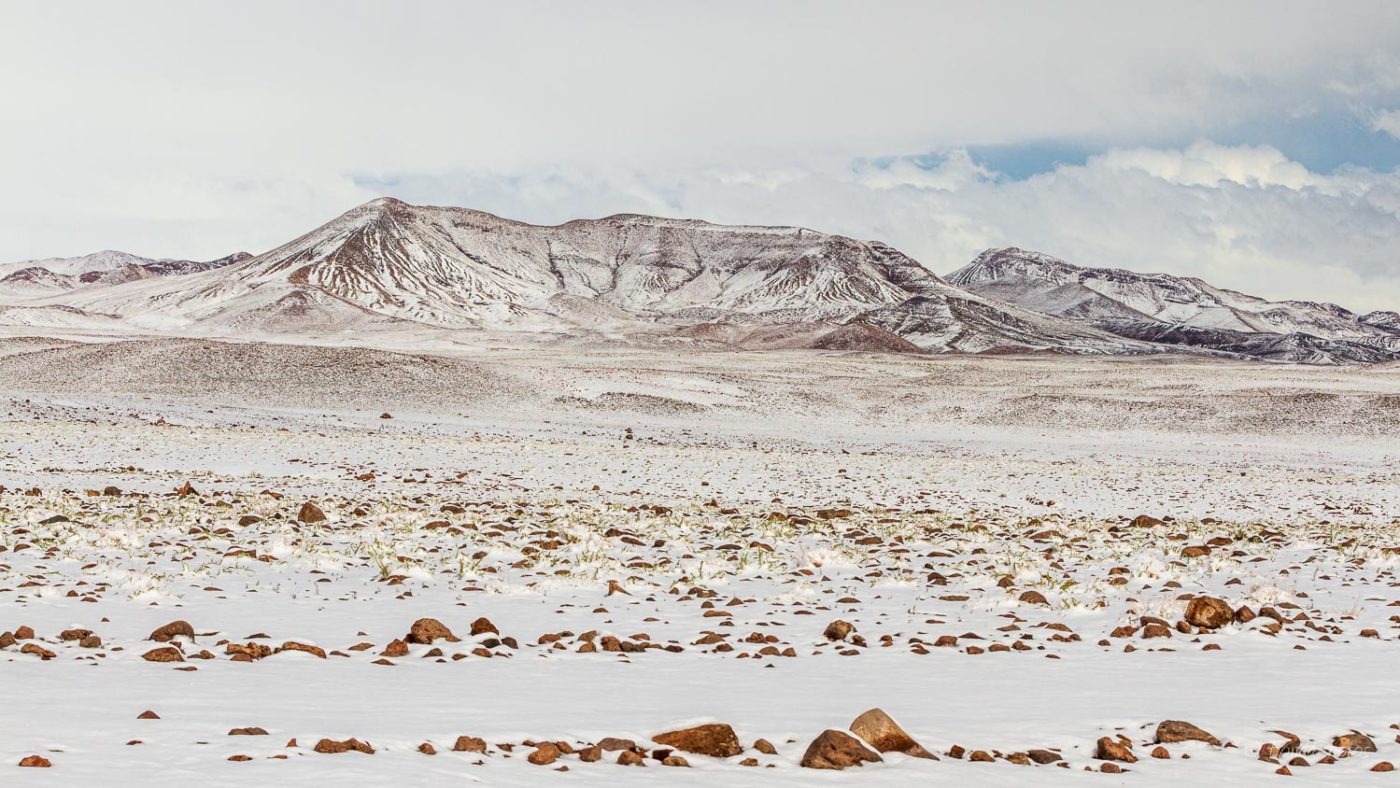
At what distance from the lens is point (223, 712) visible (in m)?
6.54

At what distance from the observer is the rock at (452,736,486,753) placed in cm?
595

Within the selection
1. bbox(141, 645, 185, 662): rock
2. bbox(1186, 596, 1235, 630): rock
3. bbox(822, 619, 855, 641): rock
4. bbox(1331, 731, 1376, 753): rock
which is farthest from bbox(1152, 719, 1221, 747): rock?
bbox(141, 645, 185, 662): rock

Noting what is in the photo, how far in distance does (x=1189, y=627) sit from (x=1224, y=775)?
14.8 ft

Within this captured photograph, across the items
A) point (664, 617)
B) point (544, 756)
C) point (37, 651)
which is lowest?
point (664, 617)

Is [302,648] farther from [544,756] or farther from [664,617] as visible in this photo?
[544,756]

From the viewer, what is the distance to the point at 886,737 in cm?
618

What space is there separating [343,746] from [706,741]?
77.6 inches

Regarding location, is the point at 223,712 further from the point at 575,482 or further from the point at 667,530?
the point at 575,482

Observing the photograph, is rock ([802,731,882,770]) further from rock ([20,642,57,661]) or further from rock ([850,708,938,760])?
rock ([20,642,57,661])

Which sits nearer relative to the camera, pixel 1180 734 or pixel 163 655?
pixel 1180 734

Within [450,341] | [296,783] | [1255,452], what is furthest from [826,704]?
[450,341]

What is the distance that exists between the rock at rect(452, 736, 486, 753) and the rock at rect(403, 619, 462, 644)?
3.19m

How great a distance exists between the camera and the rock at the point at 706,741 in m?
6.11

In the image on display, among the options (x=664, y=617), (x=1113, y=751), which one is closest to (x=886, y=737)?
(x=1113, y=751)
